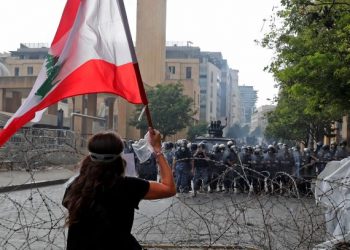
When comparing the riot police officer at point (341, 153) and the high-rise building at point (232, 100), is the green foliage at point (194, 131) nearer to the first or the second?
the riot police officer at point (341, 153)

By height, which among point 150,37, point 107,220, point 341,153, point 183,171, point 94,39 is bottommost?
point 183,171

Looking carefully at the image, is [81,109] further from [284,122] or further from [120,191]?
[120,191]

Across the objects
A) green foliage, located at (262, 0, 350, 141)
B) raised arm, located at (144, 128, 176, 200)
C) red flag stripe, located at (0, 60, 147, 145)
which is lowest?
raised arm, located at (144, 128, 176, 200)

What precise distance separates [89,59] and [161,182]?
130 centimetres

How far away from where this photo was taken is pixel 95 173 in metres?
2.97

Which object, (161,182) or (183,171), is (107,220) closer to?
(161,182)

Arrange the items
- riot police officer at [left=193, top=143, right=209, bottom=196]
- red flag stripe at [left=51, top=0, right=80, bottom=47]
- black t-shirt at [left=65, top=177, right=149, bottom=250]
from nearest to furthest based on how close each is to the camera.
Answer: black t-shirt at [left=65, top=177, right=149, bottom=250] → red flag stripe at [left=51, top=0, right=80, bottom=47] → riot police officer at [left=193, top=143, right=209, bottom=196]

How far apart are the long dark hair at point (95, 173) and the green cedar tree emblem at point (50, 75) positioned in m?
1.06

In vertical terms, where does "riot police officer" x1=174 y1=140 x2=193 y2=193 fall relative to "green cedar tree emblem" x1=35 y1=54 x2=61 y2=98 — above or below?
below

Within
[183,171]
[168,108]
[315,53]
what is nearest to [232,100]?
[168,108]

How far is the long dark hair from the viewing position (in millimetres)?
2953

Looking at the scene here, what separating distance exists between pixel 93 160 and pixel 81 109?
1610 inches

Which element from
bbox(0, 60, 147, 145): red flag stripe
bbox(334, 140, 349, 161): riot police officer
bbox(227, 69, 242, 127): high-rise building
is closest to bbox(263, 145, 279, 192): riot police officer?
bbox(334, 140, 349, 161): riot police officer

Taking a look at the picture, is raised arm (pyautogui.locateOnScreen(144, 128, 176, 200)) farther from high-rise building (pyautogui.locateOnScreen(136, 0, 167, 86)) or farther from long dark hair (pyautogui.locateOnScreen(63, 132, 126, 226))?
high-rise building (pyautogui.locateOnScreen(136, 0, 167, 86))
